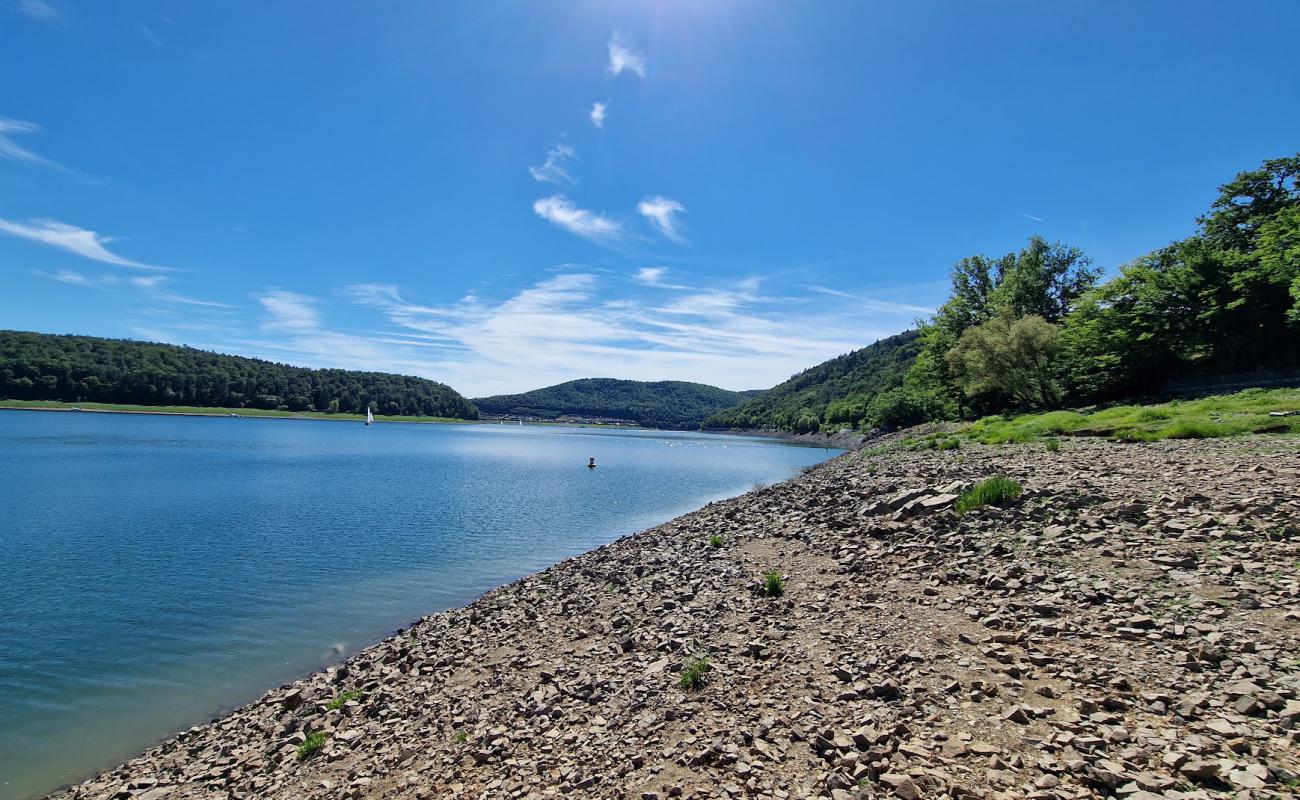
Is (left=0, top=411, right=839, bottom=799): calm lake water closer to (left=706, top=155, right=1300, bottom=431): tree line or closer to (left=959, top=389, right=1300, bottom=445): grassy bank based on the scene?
(left=959, top=389, right=1300, bottom=445): grassy bank

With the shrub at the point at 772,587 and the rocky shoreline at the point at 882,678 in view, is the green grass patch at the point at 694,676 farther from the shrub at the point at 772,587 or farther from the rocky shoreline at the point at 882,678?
the shrub at the point at 772,587

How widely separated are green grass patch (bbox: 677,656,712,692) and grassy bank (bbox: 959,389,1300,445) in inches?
987

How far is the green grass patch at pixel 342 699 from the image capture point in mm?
11702

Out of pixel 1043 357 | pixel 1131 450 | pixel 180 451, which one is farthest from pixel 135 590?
pixel 180 451

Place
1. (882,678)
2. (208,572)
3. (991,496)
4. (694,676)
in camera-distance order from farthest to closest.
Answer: (208,572), (991,496), (694,676), (882,678)

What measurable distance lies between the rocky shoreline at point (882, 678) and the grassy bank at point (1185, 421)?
834 centimetres

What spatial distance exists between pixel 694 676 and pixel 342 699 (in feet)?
25.5

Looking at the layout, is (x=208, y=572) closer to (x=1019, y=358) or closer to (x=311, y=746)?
(x=311, y=746)

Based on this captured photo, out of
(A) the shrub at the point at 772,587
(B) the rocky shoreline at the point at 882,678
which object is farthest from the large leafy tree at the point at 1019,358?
(A) the shrub at the point at 772,587

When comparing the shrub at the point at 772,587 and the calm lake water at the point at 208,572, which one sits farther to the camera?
the calm lake water at the point at 208,572

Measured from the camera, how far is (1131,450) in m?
22.4

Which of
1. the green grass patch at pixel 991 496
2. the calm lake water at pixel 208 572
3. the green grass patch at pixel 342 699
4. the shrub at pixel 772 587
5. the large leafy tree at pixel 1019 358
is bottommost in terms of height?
the calm lake water at pixel 208 572

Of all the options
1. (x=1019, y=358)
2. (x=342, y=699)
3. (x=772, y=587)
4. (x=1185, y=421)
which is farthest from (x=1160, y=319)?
(x=342, y=699)

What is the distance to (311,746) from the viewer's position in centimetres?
1002
